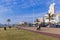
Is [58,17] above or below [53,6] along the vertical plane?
below

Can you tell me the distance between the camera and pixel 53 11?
449 feet

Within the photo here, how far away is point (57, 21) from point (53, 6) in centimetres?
3072

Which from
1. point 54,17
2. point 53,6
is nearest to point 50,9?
point 53,6

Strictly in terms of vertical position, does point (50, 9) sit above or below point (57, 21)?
above

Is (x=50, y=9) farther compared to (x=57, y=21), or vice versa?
(x=50, y=9)

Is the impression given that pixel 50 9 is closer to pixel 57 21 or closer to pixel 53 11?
pixel 53 11

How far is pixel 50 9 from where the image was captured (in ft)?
466

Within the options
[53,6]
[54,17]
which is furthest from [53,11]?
[54,17]

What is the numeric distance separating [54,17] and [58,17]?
406 centimetres

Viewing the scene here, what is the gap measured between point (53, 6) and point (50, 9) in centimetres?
515

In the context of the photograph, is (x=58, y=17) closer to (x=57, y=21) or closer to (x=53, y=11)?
(x=57, y=21)

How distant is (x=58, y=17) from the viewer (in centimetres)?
11244

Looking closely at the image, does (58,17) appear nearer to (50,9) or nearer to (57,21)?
(57,21)

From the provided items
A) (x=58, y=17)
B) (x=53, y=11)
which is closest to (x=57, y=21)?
(x=58, y=17)
